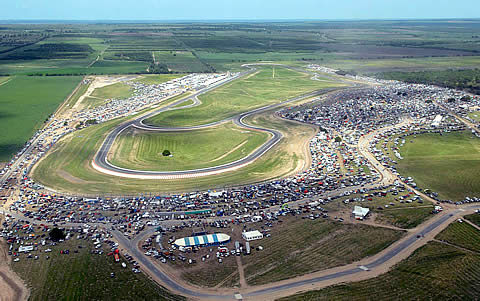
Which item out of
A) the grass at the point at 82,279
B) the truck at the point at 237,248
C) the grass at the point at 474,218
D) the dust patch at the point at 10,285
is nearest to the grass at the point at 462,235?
the grass at the point at 474,218

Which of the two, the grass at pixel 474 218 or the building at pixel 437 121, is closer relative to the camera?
the grass at pixel 474 218

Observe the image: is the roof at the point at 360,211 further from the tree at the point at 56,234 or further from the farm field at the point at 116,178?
the tree at the point at 56,234

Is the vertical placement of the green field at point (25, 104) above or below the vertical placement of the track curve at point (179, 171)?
above

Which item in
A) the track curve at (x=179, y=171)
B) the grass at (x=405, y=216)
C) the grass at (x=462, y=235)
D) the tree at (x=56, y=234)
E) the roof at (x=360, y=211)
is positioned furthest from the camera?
the track curve at (x=179, y=171)

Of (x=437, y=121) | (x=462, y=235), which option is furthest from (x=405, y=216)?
(x=437, y=121)

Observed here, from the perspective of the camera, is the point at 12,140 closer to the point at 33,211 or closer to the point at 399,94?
the point at 33,211

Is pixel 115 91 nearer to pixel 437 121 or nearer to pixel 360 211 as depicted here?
pixel 437 121

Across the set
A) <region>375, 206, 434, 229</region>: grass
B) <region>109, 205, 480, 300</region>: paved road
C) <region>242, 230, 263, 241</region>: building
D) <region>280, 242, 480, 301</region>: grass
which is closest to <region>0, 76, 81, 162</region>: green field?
<region>109, 205, 480, 300</region>: paved road
